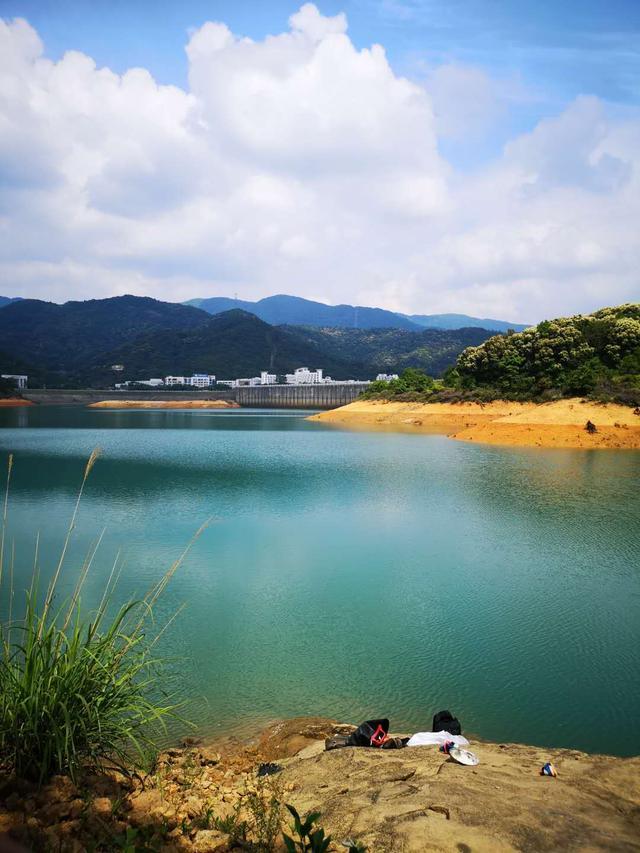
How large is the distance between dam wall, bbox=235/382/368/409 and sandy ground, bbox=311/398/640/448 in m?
45.2

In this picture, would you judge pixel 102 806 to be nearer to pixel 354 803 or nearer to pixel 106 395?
pixel 354 803

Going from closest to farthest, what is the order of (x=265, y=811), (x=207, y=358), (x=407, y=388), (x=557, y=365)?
(x=265, y=811) → (x=557, y=365) → (x=407, y=388) → (x=207, y=358)

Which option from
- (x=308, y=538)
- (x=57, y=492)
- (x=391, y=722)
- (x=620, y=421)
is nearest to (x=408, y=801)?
(x=391, y=722)

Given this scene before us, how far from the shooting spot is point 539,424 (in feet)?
135

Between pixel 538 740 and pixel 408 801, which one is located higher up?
pixel 408 801

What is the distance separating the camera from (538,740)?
584 cm

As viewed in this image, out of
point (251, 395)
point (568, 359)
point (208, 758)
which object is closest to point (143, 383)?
point (251, 395)

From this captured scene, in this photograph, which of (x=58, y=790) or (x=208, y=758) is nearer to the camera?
(x=58, y=790)

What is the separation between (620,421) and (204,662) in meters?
37.8

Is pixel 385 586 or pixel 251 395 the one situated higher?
pixel 251 395

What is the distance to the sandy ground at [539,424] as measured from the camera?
37125 millimetres

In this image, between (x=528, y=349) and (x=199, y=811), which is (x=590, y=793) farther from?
(x=528, y=349)

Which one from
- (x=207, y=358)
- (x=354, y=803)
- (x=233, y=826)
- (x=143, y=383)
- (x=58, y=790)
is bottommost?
(x=354, y=803)

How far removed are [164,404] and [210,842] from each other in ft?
373
